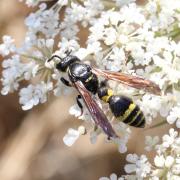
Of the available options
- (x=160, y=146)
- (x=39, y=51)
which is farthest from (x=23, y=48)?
(x=160, y=146)

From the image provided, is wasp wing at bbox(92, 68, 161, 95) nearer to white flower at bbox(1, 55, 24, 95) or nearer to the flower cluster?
the flower cluster

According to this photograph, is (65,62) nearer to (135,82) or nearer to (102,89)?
(102,89)

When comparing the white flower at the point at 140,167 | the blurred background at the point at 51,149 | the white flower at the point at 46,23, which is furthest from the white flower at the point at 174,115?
the blurred background at the point at 51,149

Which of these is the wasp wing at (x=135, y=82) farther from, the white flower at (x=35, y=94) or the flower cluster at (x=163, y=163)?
the white flower at (x=35, y=94)

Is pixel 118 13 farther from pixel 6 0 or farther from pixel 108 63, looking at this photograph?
pixel 6 0

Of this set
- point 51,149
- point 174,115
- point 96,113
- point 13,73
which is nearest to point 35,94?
point 13,73

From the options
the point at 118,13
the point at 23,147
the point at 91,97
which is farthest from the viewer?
the point at 23,147
